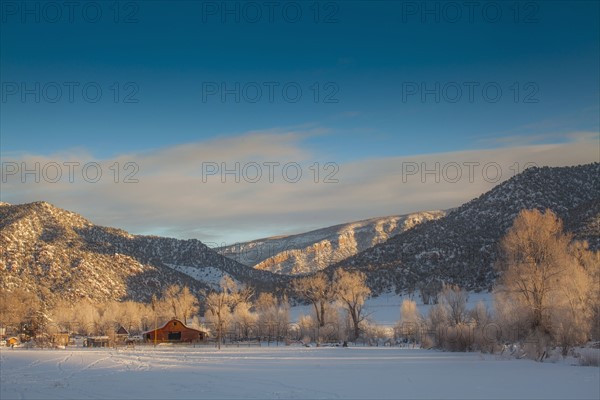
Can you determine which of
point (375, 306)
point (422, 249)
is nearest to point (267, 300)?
point (375, 306)

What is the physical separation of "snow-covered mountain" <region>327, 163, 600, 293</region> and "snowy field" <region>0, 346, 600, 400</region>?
178 feet

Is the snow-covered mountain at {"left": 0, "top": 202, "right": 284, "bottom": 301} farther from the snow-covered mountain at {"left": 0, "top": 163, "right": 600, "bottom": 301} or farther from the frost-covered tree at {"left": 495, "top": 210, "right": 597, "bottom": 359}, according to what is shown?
the frost-covered tree at {"left": 495, "top": 210, "right": 597, "bottom": 359}

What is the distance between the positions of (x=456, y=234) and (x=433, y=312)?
41.2 meters

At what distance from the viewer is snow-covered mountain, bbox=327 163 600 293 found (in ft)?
285

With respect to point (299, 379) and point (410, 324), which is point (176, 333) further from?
point (299, 379)

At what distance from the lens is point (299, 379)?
25.1m

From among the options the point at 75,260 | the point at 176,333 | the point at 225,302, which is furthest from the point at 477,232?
the point at 75,260

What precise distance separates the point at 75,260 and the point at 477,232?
65.1 m

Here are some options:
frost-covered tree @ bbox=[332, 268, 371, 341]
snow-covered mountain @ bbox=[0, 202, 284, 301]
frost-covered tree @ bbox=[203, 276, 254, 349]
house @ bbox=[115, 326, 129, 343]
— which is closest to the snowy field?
frost-covered tree @ bbox=[332, 268, 371, 341]

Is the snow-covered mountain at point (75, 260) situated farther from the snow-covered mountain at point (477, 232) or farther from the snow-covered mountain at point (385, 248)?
the snow-covered mountain at point (477, 232)

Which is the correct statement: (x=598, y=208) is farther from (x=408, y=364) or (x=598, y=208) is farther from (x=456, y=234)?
(x=408, y=364)

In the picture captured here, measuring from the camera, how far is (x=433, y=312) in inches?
2330

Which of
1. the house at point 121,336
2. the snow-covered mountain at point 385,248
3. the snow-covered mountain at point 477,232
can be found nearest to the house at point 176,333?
the house at point 121,336

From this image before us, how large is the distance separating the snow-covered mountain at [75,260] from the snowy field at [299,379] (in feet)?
206
